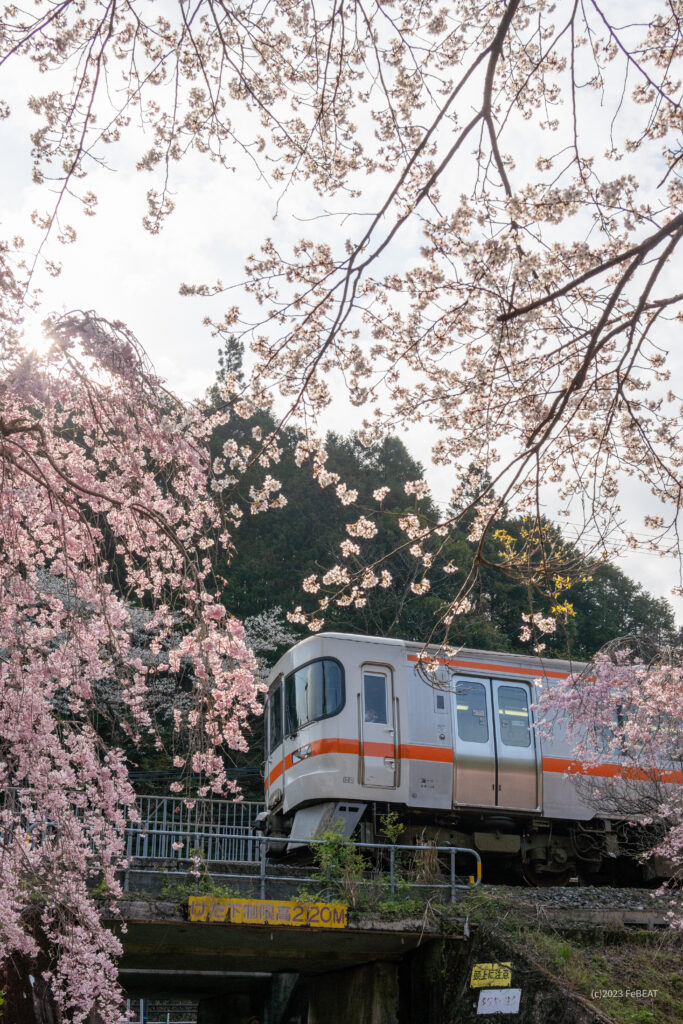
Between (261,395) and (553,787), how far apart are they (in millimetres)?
9391

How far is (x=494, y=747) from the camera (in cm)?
1353

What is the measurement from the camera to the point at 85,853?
7293mm

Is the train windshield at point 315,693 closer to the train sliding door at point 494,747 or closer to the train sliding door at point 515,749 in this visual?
the train sliding door at point 494,747

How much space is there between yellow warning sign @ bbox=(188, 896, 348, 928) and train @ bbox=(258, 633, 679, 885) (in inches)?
53.0

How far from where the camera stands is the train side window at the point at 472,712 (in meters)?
13.4

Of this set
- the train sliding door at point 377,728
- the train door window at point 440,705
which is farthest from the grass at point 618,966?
the train door window at point 440,705

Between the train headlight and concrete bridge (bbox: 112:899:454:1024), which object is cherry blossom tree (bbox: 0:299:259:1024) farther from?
the train headlight

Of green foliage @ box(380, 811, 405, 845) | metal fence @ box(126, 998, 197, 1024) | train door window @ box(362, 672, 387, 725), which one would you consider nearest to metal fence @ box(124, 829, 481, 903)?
green foliage @ box(380, 811, 405, 845)

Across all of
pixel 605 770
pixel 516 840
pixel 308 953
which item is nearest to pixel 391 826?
pixel 308 953

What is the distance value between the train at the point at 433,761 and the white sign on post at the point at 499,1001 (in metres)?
2.55

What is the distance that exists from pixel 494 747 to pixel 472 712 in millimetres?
557

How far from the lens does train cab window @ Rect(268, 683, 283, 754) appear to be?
14188 mm

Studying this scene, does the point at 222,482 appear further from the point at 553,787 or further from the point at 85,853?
the point at 553,787

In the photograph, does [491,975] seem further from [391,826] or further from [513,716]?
[513,716]
